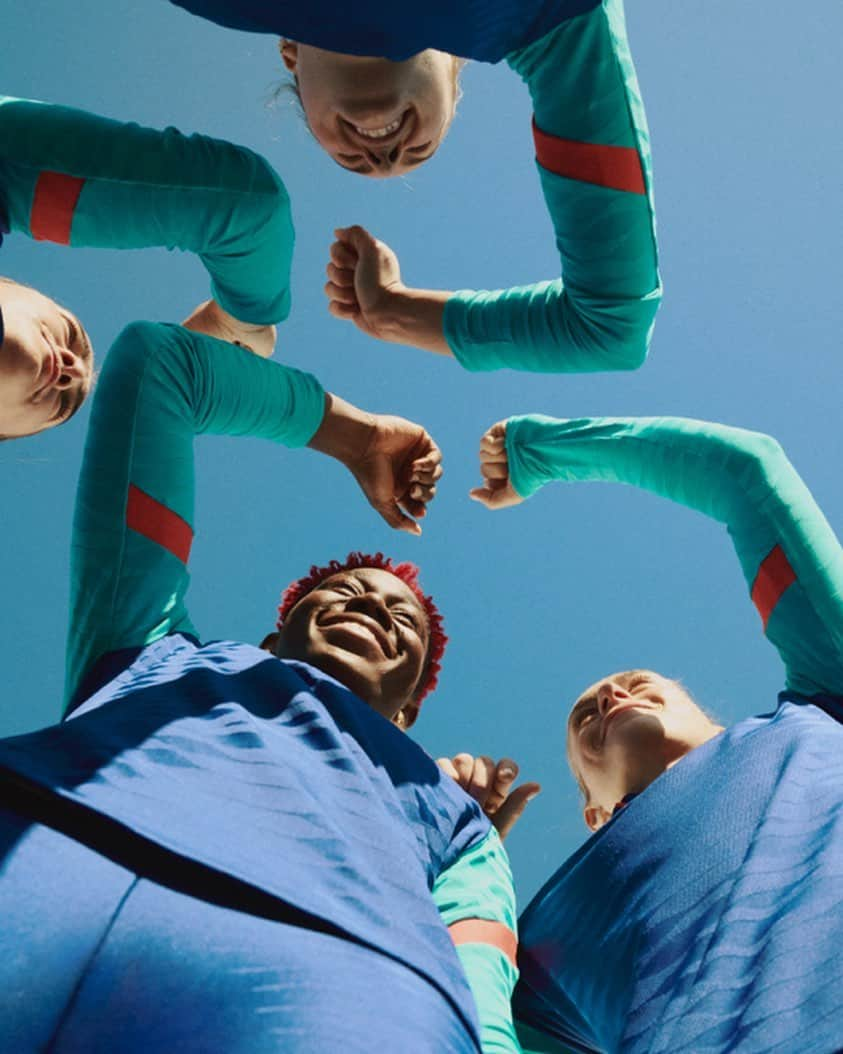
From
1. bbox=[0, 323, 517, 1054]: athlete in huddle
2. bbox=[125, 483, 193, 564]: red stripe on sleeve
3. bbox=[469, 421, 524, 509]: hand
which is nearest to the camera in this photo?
bbox=[0, 323, 517, 1054]: athlete in huddle

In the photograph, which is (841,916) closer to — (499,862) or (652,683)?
(499,862)

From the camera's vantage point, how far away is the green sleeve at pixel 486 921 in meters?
1.18

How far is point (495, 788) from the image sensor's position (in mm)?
1881

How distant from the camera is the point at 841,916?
104 cm

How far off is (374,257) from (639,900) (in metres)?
1.17

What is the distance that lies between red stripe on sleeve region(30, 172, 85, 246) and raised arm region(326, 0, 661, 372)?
0.52m

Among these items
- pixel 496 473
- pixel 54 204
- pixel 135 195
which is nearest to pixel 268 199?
pixel 135 195

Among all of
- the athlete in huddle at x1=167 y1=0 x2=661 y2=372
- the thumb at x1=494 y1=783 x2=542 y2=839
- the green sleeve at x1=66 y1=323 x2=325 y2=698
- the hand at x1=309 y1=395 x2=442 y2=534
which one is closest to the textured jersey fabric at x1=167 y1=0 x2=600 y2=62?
the athlete in huddle at x1=167 y1=0 x2=661 y2=372

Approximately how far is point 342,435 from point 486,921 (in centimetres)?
109

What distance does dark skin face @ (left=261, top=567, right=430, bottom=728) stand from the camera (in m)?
1.73

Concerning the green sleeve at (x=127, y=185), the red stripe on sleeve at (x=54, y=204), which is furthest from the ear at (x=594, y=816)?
the red stripe on sleeve at (x=54, y=204)

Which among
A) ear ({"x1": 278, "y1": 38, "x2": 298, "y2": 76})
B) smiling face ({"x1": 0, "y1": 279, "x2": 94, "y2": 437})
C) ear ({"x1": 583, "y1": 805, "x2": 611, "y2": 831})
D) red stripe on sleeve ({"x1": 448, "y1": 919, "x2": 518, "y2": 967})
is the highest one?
ear ({"x1": 278, "y1": 38, "x2": 298, "y2": 76})

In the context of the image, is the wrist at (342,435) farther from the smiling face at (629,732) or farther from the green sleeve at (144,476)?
the smiling face at (629,732)

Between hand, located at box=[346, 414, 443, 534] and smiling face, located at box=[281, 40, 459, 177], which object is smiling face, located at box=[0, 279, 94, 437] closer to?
hand, located at box=[346, 414, 443, 534]
